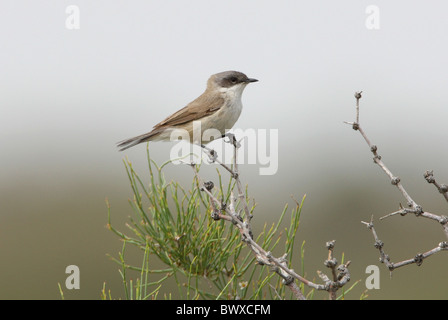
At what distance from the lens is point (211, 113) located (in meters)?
6.92

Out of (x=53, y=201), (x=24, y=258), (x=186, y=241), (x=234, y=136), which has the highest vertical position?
(x=234, y=136)

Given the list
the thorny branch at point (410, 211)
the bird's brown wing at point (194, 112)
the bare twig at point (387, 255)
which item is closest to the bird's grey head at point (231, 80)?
the bird's brown wing at point (194, 112)

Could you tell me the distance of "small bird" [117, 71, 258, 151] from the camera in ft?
22.2

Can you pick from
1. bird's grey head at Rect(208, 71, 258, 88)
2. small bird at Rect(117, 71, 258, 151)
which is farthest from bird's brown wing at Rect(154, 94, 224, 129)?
bird's grey head at Rect(208, 71, 258, 88)

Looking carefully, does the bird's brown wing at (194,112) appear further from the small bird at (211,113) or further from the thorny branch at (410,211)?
the thorny branch at (410,211)

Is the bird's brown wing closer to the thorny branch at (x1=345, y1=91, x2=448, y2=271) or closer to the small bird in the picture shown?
the small bird

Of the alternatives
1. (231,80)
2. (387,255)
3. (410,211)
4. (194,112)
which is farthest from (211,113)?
(387,255)

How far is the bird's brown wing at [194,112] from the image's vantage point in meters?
6.90

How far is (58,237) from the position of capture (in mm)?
12672

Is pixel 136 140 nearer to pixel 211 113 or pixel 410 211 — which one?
pixel 211 113

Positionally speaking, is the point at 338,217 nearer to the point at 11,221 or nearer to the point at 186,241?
the point at 11,221
